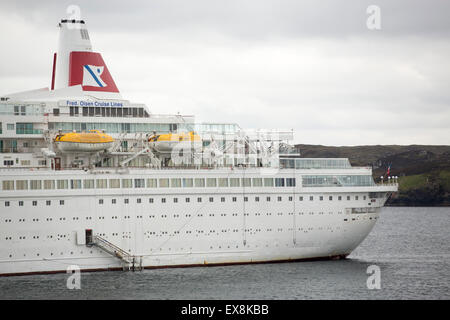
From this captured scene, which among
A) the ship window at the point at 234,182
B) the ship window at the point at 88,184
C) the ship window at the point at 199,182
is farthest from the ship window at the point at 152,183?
the ship window at the point at 234,182

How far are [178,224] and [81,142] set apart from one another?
7.69 m

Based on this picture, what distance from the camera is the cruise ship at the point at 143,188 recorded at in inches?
1702

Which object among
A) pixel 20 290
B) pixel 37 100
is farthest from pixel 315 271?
pixel 37 100

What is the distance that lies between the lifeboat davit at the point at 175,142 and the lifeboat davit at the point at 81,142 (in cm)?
329

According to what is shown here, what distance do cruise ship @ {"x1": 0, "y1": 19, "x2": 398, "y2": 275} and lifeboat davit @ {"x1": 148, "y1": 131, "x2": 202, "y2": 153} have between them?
0.23 ft

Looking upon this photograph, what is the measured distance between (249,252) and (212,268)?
267 centimetres

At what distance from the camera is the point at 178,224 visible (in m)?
45.0

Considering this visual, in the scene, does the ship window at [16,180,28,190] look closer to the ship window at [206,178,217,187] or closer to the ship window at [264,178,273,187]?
the ship window at [206,178,217,187]

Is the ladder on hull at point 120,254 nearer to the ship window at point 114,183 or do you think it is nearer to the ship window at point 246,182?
the ship window at point 114,183

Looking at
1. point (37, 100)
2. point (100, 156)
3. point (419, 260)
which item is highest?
point (37, 100)

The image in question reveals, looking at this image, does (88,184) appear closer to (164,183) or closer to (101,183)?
(101,183)

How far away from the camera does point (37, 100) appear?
48438 mm

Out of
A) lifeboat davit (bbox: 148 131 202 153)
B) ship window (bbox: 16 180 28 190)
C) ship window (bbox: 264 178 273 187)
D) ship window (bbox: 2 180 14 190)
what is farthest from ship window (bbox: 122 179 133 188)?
ship window (bbox: 264 178 273 187)
